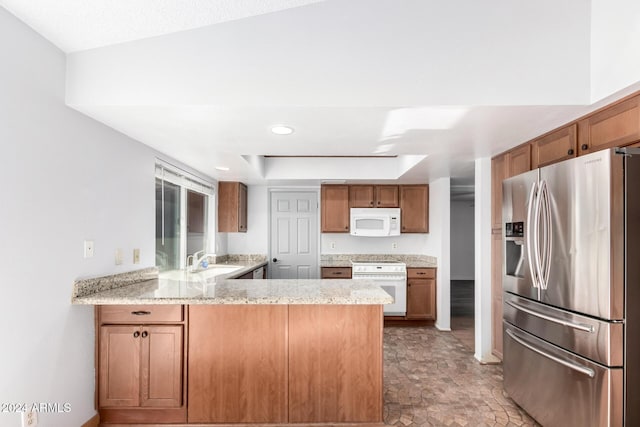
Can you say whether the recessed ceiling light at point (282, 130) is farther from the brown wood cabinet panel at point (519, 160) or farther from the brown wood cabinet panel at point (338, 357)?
the brown wood cabinet panel at point (519, 160)

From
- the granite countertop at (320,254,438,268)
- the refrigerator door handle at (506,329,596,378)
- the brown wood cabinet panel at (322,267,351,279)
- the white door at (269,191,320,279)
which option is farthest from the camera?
the white door at (269,191,320,279)

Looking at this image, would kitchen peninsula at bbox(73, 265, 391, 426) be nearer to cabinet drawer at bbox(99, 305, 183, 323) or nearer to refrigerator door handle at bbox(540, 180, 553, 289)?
cabinet drawer at bbox(99, 305, 183, 323)

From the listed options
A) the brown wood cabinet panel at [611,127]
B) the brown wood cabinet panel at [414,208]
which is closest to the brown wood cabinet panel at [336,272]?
the brown wood cabinet panel at [414,208]

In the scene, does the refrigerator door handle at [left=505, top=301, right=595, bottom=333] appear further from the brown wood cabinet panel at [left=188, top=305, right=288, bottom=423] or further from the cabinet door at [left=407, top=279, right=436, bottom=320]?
the cabinet door at [left=407, top=279, right=436, bottom=320]

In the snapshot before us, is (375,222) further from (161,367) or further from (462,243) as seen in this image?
(462,243)

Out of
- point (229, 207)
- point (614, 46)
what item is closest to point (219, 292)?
point (614, 46)

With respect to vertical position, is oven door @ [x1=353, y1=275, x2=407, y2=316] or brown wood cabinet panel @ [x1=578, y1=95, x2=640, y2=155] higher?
brown wood cabinet panel @ [x1=578, y1=95, x2=640, y2=155]

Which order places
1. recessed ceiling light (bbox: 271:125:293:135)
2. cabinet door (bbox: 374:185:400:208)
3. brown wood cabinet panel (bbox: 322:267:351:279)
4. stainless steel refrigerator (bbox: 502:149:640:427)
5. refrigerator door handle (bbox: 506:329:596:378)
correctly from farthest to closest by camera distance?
1. cabinet door (bbox: 374:185:400:208)
2. brown wood cabinet panel (bbox: 322:267:351:279)
3. recessed ceiling light (bbox: 271:125:293:135)
4. refrigerator door handle (bbox: 506:329:596:378)
5. stainless steel refrigerator (bbox: 502:149:640:427)

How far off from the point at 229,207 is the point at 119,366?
293 centimetres

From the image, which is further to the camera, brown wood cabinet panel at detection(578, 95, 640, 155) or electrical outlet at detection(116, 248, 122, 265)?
electrical outlet at detection(116, 248, 122, 265)

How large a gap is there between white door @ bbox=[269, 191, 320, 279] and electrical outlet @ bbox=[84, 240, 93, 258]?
342 cm

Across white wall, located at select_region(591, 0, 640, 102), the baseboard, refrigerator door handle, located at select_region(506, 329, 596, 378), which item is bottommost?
the baseboard

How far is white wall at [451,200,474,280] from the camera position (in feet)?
30.9

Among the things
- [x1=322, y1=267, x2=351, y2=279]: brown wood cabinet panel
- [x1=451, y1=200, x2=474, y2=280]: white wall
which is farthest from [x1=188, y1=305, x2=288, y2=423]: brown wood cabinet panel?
[x1=451, y1=200, x2=474, y2=280]: white wall
